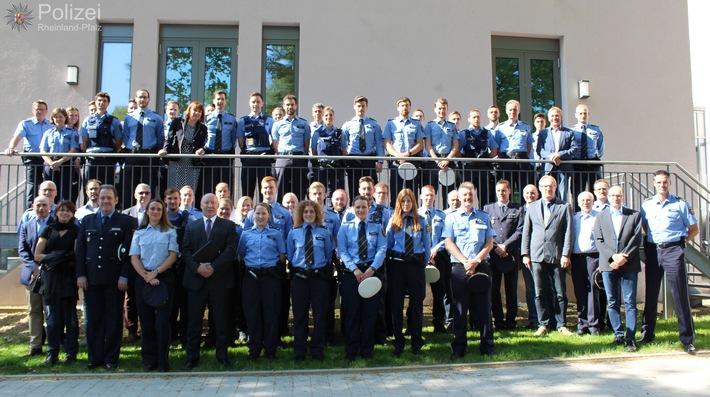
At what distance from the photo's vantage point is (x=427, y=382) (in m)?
5.49

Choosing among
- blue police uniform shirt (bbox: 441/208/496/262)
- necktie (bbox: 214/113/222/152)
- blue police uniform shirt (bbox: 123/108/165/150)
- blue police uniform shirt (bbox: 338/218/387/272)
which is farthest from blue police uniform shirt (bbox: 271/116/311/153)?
blue police uniform shirt (bbox: 441/208/496/262)

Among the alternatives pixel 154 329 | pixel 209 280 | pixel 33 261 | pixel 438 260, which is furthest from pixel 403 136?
pixel 33 261

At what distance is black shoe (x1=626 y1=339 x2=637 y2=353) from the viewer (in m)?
6.48

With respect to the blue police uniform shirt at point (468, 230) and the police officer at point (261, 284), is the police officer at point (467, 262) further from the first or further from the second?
the police officer at point (261, 284)

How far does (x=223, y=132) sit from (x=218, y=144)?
0.68 ft

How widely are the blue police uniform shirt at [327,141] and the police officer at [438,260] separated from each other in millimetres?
1734

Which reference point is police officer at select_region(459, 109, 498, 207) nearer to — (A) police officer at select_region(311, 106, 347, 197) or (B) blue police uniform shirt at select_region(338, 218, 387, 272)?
(A) police officer at select_region(311, 106, 347, 197)

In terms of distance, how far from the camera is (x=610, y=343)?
675 centimetres

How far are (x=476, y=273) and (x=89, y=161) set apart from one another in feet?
18.2

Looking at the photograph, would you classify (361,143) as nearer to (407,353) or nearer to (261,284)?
(261,284)

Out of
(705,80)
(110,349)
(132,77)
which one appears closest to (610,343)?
(110,349)

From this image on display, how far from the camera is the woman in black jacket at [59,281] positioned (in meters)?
6.23

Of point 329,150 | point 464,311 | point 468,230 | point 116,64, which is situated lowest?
point 464,311

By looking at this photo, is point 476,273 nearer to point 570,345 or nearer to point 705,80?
point 570,345
